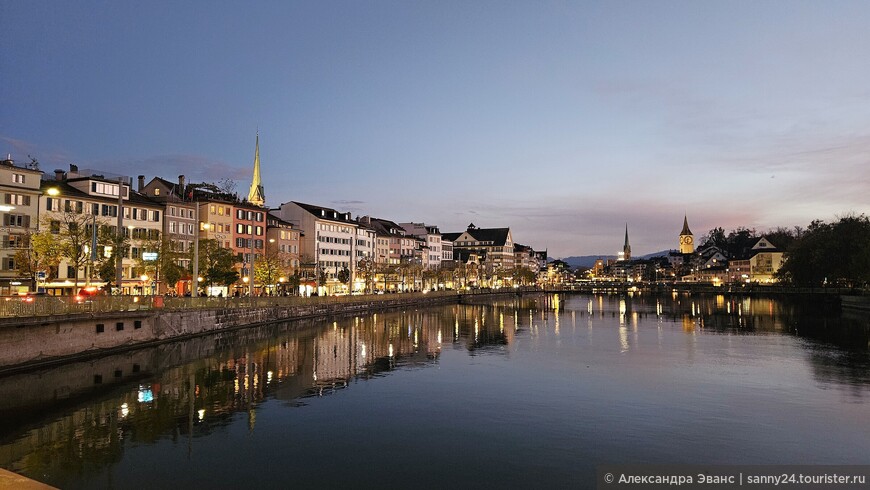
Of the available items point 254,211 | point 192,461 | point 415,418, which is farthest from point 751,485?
point 254,211

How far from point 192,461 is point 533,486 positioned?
37.8 ft

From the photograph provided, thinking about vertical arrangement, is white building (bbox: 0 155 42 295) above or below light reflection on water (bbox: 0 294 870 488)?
above

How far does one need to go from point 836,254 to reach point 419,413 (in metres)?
111

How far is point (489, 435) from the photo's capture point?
24.0 meters

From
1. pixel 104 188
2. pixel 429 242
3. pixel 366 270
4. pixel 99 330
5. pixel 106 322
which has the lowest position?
pixel 99 330

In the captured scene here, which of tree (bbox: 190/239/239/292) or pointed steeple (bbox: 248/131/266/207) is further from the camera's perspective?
pointed steeple (bbox: 248/131/266/207)

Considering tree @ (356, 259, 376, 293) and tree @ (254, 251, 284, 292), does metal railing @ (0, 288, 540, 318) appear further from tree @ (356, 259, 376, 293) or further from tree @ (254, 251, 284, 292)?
tree @ (356, 259, 376, 293)

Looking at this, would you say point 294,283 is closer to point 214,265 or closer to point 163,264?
point 214,265

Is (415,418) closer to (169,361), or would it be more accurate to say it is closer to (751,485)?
(751,485)

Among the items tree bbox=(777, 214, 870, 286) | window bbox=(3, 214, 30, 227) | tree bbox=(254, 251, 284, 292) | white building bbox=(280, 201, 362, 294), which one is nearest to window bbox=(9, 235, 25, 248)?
window bbox=(3, 214, 30, 227)

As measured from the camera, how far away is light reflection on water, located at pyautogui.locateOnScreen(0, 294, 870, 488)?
2027cm

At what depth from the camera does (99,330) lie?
40.9 meters

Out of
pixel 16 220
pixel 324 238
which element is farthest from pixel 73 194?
pixel 324 238

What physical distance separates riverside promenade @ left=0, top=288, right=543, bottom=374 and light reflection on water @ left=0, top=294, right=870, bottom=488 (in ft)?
4.72
